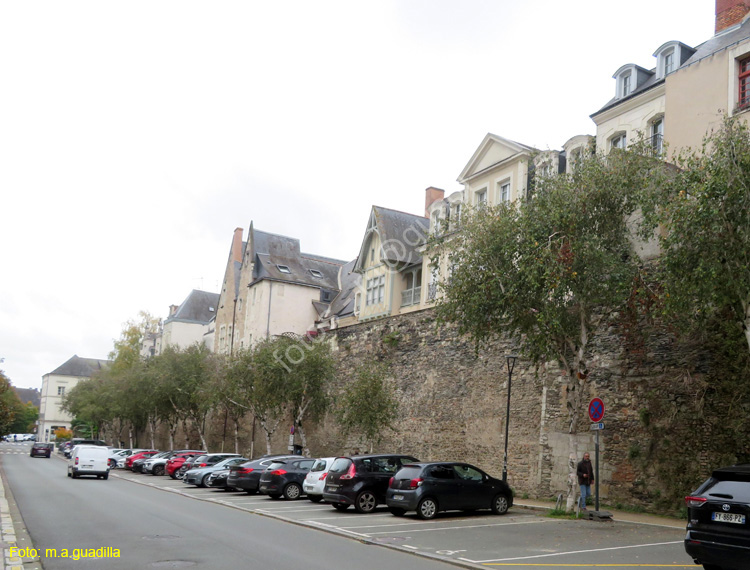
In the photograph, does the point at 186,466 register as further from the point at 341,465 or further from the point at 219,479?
the point at 341,465

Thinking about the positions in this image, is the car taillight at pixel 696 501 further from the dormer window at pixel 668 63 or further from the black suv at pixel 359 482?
the dormer window at pixel 668 63

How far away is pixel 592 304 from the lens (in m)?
17.4

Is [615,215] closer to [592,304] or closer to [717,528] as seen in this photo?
[592,304]

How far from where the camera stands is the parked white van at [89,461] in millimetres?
30391

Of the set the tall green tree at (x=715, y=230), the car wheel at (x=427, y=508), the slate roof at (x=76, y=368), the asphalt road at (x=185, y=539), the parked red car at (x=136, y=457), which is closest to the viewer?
→ the asphalt road at (x=185, y=539)

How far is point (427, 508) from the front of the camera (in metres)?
16.7

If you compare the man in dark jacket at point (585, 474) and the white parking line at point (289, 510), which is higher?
the man in dark jacket at point (585, 474)

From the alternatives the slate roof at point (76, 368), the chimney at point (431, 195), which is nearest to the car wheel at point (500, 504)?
the chimney at point (431, 195)

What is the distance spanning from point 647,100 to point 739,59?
153 inches

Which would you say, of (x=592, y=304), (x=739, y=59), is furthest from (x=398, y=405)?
(x=739, y=59)

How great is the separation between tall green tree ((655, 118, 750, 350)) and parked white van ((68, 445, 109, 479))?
25.7 metres

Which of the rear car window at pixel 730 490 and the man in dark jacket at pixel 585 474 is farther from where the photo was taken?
the man in dark jacket at pixel 585 474

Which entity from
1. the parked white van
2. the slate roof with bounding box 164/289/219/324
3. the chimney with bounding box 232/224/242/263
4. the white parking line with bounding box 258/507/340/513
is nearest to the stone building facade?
the white parking line with bounding box 258/507/340/513

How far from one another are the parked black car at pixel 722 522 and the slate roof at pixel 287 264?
42.8 metres
